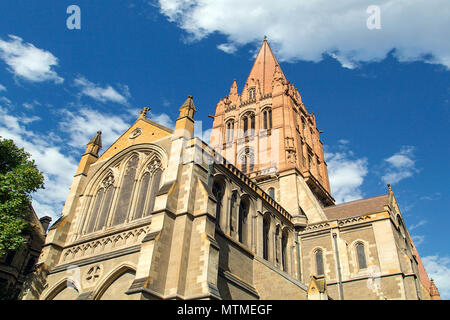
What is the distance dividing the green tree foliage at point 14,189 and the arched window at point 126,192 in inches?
163

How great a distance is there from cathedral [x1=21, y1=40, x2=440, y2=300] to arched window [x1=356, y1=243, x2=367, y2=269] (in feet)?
0.21

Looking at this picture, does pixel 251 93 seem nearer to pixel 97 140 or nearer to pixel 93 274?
pixel 97 140

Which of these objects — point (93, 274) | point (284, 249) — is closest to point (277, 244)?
point (284, 249)

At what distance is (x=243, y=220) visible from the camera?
21.3 meters

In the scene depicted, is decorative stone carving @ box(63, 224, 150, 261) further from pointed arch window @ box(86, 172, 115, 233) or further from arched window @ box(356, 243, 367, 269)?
arched window @ box(356, 243, 367, 269)

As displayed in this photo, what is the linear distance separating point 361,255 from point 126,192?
1486 centimetres

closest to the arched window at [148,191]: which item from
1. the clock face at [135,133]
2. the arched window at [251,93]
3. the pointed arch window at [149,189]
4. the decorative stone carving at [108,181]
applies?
the pointed arch window at [149,189]

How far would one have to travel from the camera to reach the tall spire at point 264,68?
4518 centimetres

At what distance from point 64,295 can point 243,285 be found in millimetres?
8675

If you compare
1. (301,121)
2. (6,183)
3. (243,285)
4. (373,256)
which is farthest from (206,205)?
(301,121)

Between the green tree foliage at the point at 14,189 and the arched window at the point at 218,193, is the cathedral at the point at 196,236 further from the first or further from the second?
the green tree foliage at the point at 14,189

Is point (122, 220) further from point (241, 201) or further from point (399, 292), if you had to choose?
point (399, 292)

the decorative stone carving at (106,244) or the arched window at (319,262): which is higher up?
the arched window at (319,262)

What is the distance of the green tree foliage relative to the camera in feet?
55.7
